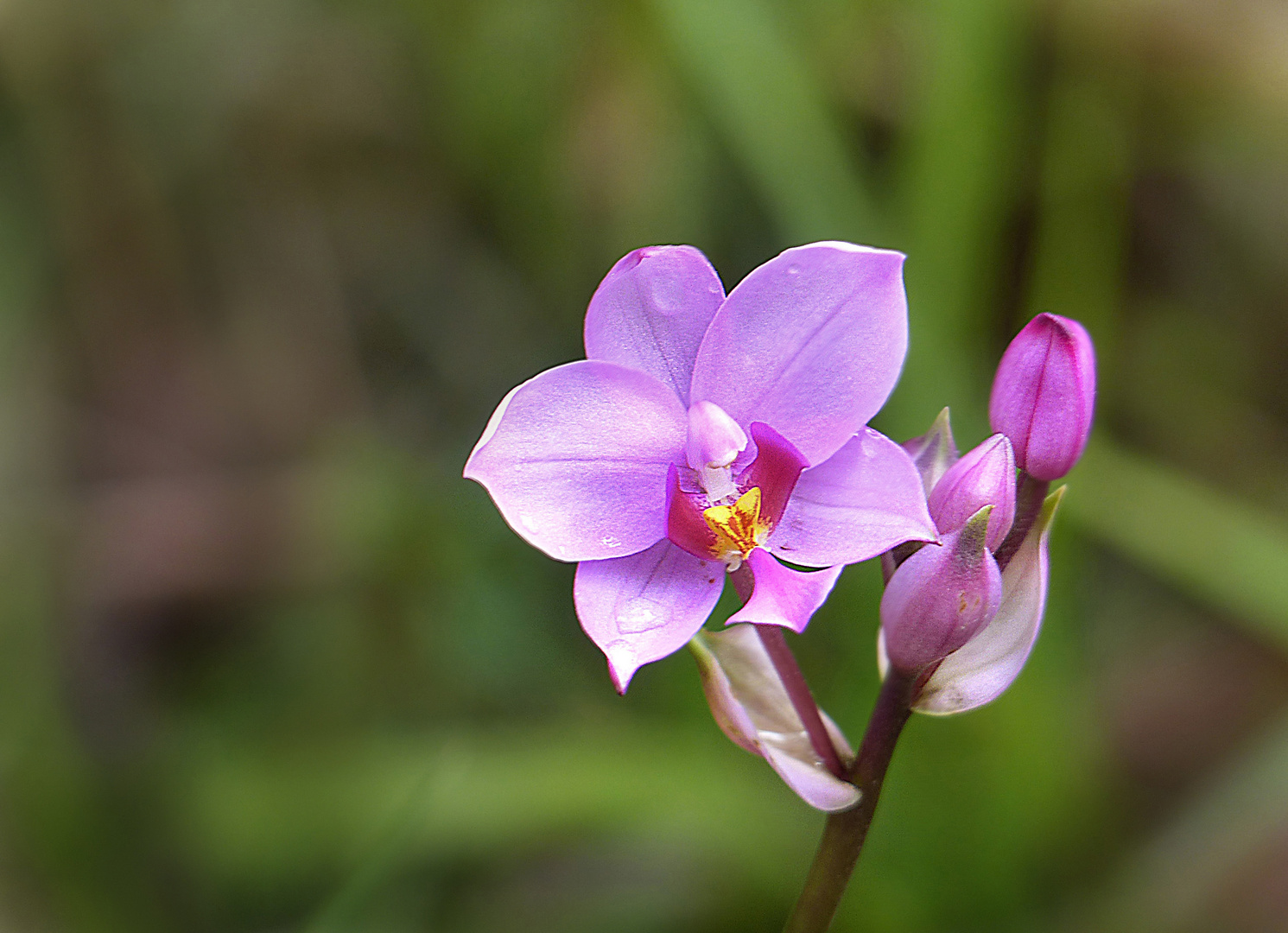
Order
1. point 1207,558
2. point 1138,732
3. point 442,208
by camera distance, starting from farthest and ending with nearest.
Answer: point 442,208 < point 1138,732 < point 1207,558

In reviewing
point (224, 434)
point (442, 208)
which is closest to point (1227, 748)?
point (442, 208)

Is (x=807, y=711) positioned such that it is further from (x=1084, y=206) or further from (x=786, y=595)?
(x=1084, y=206)

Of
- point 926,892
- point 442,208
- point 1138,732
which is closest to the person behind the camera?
point 926,892

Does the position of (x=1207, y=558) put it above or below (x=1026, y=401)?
below

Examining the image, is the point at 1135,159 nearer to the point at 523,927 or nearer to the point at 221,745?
the point at 523,927

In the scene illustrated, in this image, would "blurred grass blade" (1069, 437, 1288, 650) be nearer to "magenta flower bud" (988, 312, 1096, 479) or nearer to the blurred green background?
the blurred green background

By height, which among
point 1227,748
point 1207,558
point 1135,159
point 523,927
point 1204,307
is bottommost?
point 523,927

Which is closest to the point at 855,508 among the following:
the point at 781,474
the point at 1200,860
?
the point at 781,474
